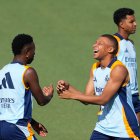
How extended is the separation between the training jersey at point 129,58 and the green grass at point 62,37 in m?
1.50

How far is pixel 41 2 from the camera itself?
544 inches

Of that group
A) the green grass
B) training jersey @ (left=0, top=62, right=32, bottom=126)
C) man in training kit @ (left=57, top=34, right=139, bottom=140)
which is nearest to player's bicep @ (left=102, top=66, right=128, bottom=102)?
man in training kit @ (left=57, top=34, right=139, bottom=140)

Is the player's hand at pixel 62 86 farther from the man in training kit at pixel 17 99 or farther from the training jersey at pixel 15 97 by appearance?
the training jersey at pixel 15 97

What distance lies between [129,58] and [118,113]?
200 cm

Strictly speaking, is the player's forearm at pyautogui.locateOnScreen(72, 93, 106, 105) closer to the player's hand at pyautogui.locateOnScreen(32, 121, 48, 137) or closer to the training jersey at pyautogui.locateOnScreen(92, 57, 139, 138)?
the training jersey at pyautogui.locateOnScreen(92, 57, 139, 138)

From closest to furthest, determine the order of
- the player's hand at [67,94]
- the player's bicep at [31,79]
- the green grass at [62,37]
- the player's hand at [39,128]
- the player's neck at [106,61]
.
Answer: the player's bicep at [31,79] < the player's hand at [67,94] < the player's neck at [106,61] < the player's hand at [39,128] < the green grass at [62,37]

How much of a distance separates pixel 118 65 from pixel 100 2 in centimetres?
676

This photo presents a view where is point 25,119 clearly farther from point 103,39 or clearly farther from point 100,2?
point 100,2

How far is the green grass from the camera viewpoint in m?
10.7

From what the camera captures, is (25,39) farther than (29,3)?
No

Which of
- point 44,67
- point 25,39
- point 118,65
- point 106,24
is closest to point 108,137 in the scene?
point 118,65

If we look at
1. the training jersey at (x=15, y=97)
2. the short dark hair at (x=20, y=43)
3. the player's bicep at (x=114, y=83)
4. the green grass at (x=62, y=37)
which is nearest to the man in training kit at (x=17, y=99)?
the training jersey at (x=15, y=97)

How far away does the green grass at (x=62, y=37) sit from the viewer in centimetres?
1066

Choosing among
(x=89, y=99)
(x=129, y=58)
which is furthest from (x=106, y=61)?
(x=129, y=58)
